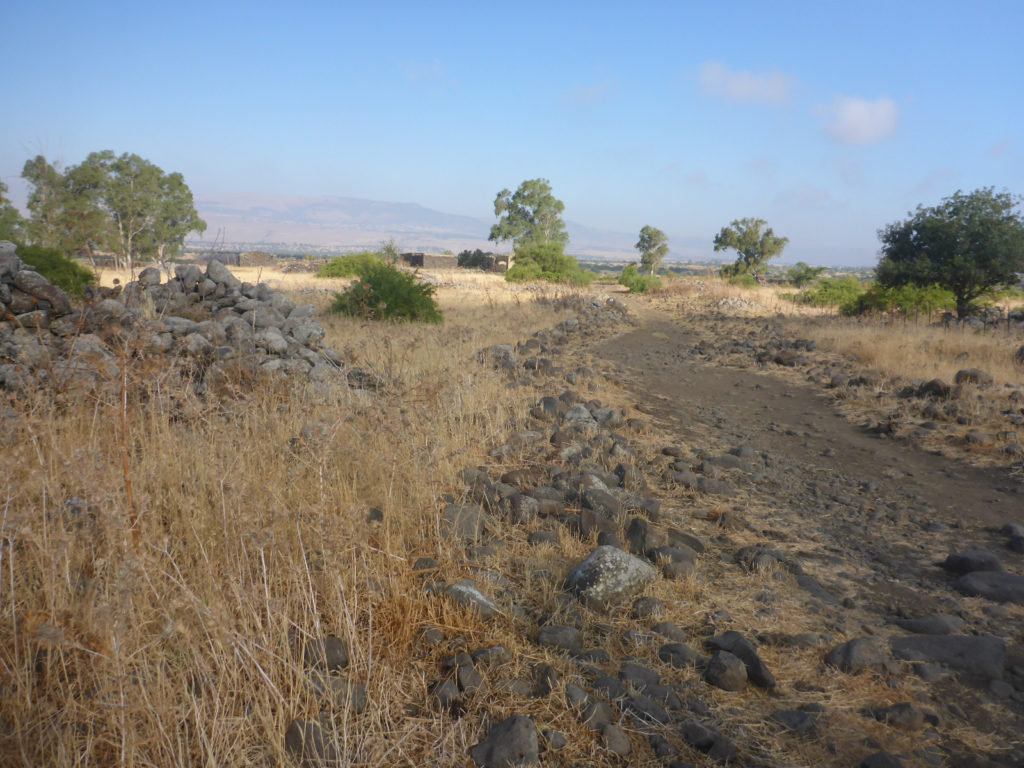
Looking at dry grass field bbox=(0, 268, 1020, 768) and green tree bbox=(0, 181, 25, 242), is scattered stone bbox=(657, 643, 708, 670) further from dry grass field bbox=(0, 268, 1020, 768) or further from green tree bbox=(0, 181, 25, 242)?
green tree bbox=(0, 181, 25, 242)

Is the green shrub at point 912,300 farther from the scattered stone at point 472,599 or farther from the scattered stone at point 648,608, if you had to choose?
the scattered stone at point 472,599

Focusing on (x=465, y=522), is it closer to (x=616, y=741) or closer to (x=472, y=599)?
(x=472, y=599)

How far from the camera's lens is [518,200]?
61.3 meters

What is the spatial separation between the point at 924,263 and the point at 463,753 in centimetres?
1962

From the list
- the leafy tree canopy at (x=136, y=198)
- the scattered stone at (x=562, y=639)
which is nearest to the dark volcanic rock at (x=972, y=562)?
the scattered stone at (x=562, y=639)

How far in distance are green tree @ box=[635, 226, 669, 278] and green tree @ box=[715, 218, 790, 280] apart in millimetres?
9246

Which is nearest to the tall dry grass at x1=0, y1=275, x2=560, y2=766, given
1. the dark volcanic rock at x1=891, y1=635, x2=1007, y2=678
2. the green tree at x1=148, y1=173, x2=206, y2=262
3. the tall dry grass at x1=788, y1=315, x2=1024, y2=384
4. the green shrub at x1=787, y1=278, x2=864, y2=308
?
the dark volcanic rock at x1=891, y1=635, x2=1007, y2=678

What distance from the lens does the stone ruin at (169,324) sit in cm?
586

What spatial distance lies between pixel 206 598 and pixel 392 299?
1231 centimetres

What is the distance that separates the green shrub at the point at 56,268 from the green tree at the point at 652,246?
58177 mm

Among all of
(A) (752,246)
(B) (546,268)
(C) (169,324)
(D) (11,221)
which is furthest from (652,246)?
(C) (169,324)

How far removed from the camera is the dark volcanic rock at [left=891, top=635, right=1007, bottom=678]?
9.28 feet

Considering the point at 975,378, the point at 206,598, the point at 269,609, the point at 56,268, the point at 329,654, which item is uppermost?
the point at 56,268

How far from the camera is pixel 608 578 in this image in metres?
3.35
